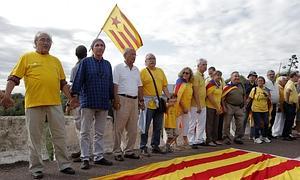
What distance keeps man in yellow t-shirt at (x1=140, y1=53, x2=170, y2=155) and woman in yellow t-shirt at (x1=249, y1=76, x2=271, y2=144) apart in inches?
119

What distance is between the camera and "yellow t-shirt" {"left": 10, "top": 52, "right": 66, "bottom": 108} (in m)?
4.69

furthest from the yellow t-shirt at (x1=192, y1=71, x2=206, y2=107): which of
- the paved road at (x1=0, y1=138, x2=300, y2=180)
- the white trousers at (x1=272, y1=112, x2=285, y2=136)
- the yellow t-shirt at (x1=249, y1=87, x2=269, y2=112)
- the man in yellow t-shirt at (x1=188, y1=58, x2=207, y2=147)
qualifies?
the white trousers at (x1=272, y1=112, x2=285, y2=136)

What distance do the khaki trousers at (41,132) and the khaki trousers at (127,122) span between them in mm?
1223

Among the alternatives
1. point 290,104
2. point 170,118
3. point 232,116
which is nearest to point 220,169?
point 170,118

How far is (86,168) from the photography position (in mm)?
5211

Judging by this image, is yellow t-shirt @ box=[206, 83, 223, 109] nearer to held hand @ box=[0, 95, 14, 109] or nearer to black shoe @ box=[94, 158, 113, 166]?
black shoe @ box=[94, 158, 113, 166]

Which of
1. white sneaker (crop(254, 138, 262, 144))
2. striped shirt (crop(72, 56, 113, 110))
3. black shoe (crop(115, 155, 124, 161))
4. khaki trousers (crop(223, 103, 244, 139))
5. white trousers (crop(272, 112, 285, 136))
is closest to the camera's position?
striped shirt (crop(72, 56, 113, 110))

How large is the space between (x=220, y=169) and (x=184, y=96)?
2.34 meters

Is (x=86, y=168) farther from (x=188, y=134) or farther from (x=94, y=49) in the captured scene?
(x=188, y=134)

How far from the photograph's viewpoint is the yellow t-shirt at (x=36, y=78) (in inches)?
185

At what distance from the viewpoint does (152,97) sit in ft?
21.7

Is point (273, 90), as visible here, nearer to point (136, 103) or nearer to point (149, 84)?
point (149, 84)

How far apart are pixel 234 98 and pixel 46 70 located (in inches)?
192

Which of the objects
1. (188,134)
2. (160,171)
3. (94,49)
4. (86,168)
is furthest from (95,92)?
(188,134)
